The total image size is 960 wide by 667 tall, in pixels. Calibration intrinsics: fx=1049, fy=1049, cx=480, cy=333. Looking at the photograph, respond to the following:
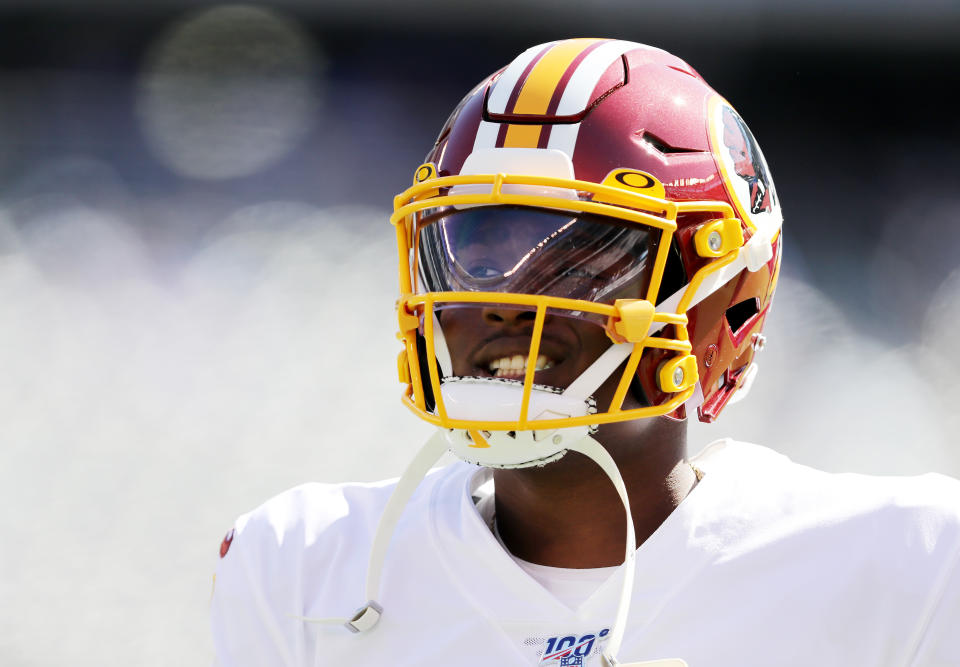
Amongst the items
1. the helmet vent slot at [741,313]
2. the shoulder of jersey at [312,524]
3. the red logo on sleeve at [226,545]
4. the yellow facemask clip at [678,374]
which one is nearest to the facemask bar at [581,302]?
the yellow facemask clip at [678,374]

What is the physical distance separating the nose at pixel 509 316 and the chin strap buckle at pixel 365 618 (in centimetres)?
41

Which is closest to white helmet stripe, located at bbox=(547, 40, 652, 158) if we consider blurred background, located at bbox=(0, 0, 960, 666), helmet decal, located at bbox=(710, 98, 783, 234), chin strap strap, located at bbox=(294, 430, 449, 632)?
helmet decal, located at bbox=(710, 98, 783, 234)

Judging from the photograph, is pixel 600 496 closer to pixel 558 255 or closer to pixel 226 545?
pixel 558 255

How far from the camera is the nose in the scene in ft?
4.17

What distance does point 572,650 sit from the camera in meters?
1.30

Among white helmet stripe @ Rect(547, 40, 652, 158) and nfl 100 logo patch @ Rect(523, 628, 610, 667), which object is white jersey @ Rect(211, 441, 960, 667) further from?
white helmet stripe @ Rect(547, 40, 652, 158)

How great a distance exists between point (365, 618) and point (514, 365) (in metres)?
0.39

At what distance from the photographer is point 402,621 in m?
1.38

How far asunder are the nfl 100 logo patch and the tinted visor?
0.42 metres

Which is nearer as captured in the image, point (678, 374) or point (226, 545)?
point (678, 374)

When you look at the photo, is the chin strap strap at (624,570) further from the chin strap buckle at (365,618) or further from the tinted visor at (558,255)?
the chin strap buckle at (365,618)

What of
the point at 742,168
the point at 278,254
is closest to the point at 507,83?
the point at 742,168

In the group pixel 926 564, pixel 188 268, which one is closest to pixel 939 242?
pixel 926 564

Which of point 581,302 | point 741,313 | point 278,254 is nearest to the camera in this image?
point 581,302
